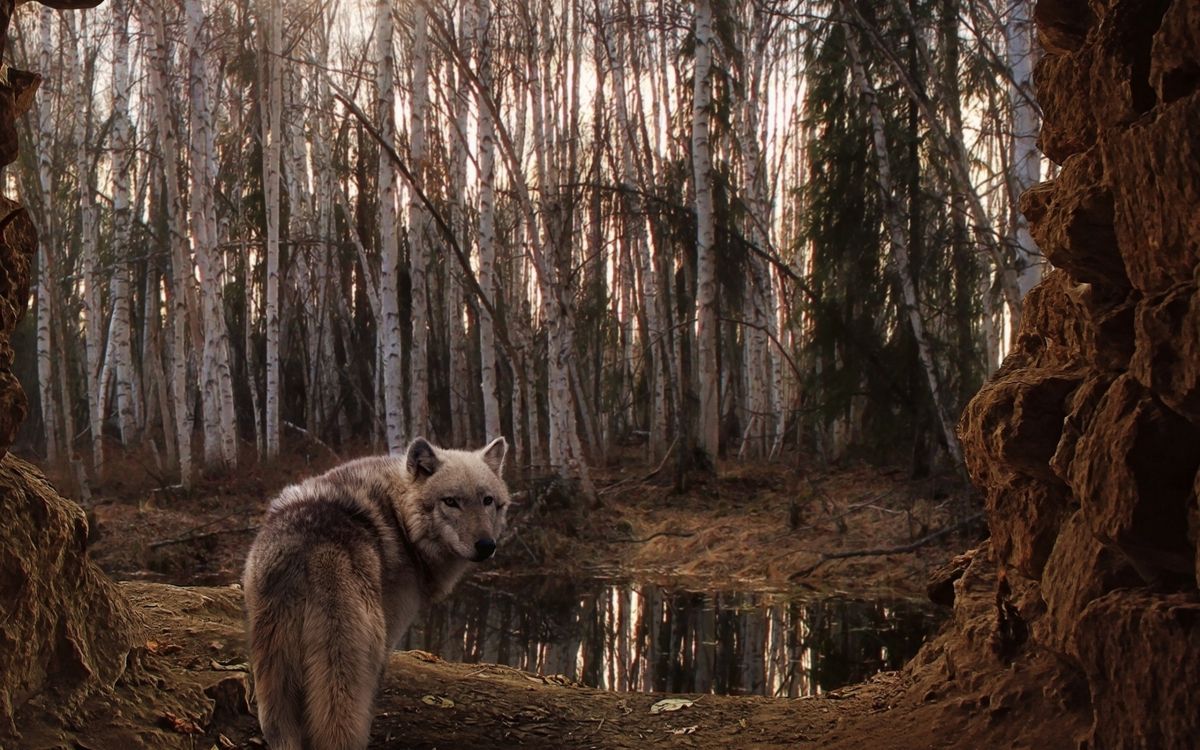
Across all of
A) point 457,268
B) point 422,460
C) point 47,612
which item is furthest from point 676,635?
point 457,268

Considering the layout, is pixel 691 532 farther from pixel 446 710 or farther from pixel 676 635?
pixel 446 710

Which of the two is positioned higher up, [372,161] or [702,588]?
[372,161]

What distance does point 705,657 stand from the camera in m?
8.38

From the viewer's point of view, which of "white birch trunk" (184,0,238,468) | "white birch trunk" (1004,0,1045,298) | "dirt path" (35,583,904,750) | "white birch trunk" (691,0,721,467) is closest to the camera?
"dirt path" (35,583,904,750)

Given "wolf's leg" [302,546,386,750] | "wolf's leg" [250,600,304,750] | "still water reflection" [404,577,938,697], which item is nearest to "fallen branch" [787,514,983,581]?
"still water reflection" [404,577,938,697]

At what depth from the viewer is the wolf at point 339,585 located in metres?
4.58

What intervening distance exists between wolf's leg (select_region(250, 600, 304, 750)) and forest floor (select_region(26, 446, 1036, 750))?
1.42 feet

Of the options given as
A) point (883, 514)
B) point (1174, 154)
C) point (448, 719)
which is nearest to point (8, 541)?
point (448, 719)

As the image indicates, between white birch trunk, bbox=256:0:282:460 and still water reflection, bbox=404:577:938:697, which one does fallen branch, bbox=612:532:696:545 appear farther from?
white birch trunk, bbox=256:0:282:460

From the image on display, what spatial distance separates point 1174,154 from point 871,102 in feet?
38.3

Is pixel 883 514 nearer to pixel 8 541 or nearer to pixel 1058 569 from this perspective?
pixel 1058 569

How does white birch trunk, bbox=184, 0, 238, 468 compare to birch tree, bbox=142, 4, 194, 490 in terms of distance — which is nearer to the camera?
birch tree, bbox=142, 4, 194, 490

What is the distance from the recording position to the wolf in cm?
458

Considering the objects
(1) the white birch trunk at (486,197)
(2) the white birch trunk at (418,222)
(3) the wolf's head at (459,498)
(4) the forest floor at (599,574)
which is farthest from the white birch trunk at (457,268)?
(3) the wolf's head at (459,498)
